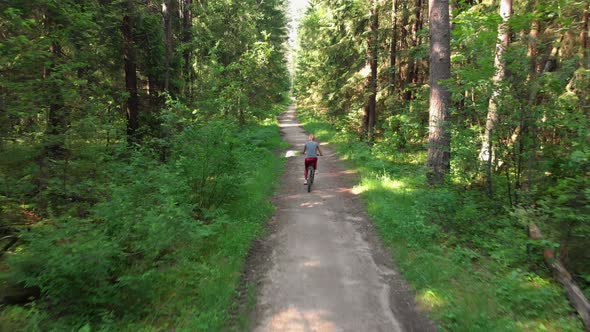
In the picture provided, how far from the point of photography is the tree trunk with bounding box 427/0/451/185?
28.5ft

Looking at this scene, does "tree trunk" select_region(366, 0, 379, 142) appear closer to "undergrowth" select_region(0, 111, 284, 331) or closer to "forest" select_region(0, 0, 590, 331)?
"forest" select_region(0, 0, 590, 331)

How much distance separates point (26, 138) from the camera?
6961 mm

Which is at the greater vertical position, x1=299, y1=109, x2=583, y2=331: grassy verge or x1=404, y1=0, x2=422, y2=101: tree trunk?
x1=404, y1=0, x2=422, y2=101: tree trunk

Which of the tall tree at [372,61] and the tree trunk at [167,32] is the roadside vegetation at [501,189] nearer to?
the tall tree at [372,61]

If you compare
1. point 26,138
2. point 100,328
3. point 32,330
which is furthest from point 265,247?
point 26,138

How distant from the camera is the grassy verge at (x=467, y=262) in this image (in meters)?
4.25

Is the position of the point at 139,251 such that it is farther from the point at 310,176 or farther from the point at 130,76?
the point at 130,76

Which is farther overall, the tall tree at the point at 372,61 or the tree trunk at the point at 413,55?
the tall tree at the point at 372,61

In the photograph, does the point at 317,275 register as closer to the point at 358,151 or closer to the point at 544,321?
the point at 544,321

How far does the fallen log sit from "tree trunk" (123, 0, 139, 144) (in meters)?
11.7

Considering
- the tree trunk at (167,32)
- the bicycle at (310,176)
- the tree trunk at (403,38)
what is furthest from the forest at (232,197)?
the tree trunk at (403,38)

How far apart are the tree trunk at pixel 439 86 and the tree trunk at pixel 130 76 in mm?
9853

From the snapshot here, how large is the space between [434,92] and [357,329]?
6.76 metres

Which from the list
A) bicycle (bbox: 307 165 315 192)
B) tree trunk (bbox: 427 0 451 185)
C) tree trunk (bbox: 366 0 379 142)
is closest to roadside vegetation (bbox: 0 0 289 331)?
bicycle (bbox: 307 165 315 192)
